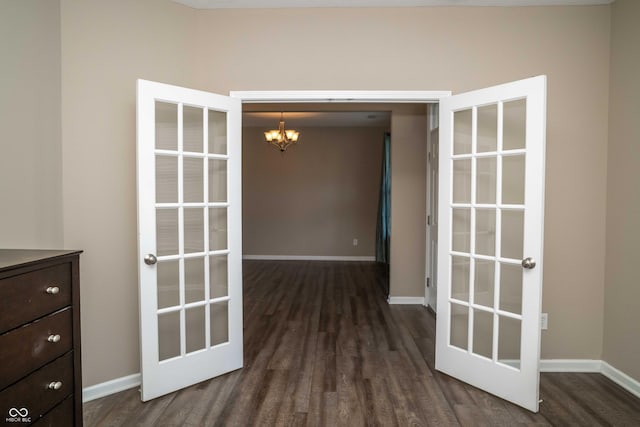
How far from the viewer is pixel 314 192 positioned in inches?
321

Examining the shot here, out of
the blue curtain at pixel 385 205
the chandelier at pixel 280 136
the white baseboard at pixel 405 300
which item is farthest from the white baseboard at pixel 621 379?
the chandelier at pixel 280 136

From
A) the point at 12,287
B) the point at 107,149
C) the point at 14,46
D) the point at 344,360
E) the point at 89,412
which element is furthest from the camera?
the point at 344,360

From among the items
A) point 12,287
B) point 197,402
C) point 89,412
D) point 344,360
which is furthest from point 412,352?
point 12,287

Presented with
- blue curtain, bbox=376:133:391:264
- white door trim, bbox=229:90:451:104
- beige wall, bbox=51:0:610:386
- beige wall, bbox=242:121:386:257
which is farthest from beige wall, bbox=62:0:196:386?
beige wall, bbox=242:121:386:257

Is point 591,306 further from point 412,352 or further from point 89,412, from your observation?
point 89,412

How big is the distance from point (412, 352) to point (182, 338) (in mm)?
1824

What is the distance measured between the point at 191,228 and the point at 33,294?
1108mm

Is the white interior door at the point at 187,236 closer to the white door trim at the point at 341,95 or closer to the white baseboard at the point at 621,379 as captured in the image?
the white door trim at the point at 341,95

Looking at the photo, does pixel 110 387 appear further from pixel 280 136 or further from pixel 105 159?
pixel 280 136

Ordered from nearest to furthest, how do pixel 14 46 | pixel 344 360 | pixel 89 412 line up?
pixel 14 46, pixel 89 412, pixel 344 360

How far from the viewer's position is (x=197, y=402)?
7.82 ft

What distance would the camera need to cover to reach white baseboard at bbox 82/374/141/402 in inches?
95.7

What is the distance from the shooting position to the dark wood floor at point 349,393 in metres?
2.21

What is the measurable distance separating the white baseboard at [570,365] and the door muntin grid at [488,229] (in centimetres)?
66
